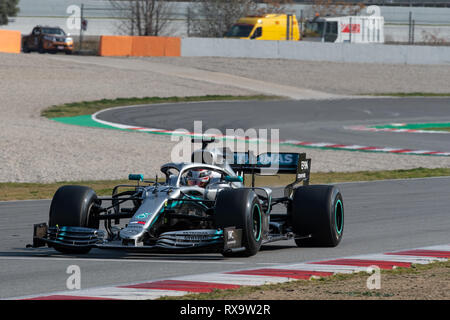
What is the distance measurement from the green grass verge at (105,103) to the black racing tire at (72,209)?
1956 centimetres

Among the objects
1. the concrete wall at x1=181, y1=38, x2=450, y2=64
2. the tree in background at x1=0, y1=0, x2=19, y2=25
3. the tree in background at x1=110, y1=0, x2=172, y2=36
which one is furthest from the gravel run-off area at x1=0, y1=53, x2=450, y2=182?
the tree in background at x1=0, y1=0, x2=19, y2=25

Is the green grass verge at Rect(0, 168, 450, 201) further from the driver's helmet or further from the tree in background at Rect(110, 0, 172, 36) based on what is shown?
the tree in background at Rect(110, 0, 172, 36)

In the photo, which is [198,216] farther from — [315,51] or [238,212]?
[315,51]

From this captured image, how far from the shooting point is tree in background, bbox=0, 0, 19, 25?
194 ft

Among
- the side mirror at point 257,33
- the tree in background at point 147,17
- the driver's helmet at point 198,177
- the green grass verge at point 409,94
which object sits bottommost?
the driver's helmet at point 198,177

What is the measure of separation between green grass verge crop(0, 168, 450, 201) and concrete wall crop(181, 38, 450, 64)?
27043mm

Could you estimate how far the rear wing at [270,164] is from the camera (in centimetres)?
1141

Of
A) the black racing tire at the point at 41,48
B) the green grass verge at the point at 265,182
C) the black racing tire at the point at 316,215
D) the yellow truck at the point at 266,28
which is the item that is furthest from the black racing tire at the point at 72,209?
the black racing tire at the point at 41,48

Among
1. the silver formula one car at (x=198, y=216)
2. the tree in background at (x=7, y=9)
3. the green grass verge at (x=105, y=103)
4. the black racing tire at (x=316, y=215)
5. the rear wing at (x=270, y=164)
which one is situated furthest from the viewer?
the tree in background at (x=7, y=9)

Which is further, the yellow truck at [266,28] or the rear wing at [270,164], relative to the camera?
the yellow truck at [266,28]

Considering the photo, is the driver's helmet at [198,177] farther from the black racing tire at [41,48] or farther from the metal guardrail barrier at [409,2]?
the metal guardrail barrier at [409,2]
